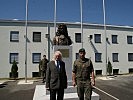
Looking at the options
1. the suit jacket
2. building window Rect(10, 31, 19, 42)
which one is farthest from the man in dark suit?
building window Rect(10, 31, 19, 42)

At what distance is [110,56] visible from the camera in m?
28.9

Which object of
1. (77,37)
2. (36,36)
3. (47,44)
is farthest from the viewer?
(77,37)

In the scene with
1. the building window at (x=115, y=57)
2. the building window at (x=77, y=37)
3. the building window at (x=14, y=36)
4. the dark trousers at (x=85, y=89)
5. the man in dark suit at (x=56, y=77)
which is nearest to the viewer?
the man in dark suit at (x=56, y=77)

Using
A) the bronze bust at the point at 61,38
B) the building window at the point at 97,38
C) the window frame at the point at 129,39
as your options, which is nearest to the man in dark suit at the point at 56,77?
the bronze bust at the point at 61,38

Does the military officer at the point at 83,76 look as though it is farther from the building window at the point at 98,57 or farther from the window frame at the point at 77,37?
the building window at the point at 98,57

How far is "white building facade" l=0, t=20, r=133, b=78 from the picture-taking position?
2516 centimetres

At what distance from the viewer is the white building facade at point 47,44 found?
25156 millimetres

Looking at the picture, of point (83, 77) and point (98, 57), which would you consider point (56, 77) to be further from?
point (98, 57)

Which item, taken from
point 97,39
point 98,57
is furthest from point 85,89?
point 97,39

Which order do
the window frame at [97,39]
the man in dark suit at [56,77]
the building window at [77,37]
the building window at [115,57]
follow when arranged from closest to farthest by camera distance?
the man in dark suit at [56,77] < the building window at [77,37] < the window frame at [97,39] < the building window at [115,57]

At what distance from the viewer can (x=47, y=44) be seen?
26266 mm

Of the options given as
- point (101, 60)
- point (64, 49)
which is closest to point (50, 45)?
point (101, 60)

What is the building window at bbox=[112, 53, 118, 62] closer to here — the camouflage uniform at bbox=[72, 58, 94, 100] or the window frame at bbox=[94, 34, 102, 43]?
the window frame at bbox=[94, 34, 102, 43]

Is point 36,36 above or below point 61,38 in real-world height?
above
